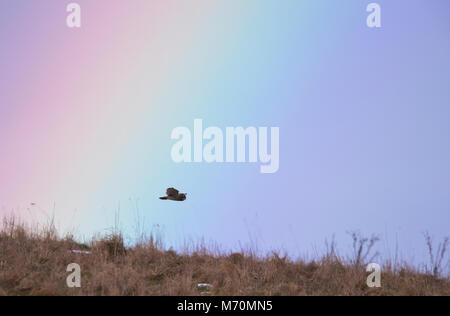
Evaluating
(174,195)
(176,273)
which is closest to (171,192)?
(174,195)

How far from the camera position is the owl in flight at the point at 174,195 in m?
9.82

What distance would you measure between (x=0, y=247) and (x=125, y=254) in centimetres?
248

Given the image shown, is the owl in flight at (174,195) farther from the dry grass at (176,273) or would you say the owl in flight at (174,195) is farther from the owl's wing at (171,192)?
the dry grass at (176,273)

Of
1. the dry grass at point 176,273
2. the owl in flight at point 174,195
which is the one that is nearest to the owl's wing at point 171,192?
the owl in flight at point 174,195

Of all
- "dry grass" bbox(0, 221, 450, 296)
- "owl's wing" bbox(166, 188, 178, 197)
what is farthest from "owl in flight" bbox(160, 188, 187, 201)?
"dry grass" bbox(0, 221, 450, 296)

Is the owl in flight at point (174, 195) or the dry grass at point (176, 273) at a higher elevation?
the owl in flight at point (174, 195)

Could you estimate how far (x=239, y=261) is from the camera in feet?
A: 26.5

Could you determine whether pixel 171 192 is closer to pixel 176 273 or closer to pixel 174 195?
pixel 174 195

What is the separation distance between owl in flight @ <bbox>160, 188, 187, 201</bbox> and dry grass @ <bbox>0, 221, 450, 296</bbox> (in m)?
1.15

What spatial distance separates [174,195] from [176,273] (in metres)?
2.57

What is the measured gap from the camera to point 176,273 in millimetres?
7605

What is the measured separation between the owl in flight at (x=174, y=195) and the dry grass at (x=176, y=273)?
115 centimetres

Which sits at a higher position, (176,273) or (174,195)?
(174,195)
